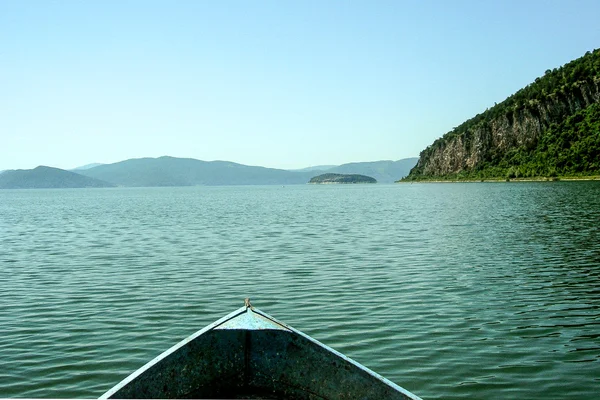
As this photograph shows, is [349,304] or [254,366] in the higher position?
[254,366]

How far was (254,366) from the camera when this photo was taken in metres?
Answer: 7.51

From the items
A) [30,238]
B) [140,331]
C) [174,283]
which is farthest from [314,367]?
[30,238]

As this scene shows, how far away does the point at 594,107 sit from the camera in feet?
620

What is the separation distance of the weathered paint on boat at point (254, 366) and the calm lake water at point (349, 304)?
399cm

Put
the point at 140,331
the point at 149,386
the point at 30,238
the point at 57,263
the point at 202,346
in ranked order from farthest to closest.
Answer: the point at 30,238
the point at 57,263
the point at 140,331
the point at 202,346
the point at 149,386

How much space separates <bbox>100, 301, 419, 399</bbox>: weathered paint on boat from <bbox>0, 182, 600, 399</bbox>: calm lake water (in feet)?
13.1

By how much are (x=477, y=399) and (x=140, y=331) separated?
8.82 m

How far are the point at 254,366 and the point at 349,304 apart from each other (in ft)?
33.9

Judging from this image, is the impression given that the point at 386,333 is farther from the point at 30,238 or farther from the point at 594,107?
the point at 594,107

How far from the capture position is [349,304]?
17.6m

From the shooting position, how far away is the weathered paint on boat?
23.9ft

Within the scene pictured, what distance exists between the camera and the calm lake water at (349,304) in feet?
38.4

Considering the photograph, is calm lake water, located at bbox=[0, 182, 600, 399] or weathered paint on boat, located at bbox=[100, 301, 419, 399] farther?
calm lake water, located at bbox=[0, 182, 600, 399]

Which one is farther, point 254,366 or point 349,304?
point 349,304
